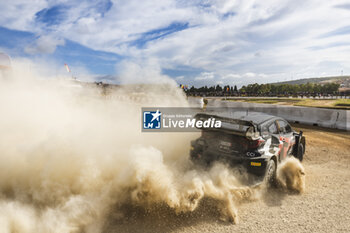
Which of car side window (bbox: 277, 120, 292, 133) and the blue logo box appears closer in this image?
car side window (bbox: 277, 120, 292, 133)

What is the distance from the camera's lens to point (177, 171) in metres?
4.44

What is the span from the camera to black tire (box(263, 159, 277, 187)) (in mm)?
4236

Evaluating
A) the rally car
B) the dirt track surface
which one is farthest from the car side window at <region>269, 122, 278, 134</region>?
the dirt track surface

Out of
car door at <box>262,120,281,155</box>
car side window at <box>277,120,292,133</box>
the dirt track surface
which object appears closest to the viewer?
the dirt track surface

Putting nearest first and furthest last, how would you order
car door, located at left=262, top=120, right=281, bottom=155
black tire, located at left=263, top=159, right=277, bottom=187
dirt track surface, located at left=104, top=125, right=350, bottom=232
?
dirt track surface, located at left=104, top=125, right=350, bottom=232
black tire, located at left=263, top=159, right=277, bottom=187
car door, located at left=262, top=120, right=281, bottom=155

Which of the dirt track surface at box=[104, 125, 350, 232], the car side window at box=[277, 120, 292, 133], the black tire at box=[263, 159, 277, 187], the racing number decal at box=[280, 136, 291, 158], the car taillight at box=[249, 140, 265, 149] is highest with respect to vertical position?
the car side window at box=[277, 120, 292, 133]

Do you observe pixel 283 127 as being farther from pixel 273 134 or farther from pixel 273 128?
pixel 273 134

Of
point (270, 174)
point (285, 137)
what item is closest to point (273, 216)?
point (270, 174)

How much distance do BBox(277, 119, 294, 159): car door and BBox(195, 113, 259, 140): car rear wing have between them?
1238 mm

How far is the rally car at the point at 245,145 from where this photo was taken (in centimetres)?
407

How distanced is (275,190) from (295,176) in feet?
1.99

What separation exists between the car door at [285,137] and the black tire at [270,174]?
0.55m

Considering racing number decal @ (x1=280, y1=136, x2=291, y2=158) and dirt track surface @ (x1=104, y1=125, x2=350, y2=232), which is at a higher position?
racing number decal @ (x1=280, y1=136, x2=291, y2=158)

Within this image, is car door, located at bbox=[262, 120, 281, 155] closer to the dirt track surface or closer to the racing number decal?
the racing number decal
